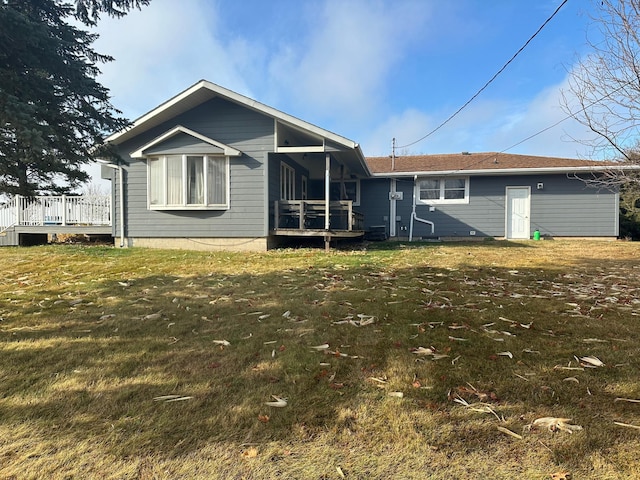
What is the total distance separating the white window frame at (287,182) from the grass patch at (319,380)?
22.2 ft

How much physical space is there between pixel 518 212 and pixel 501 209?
66 cm

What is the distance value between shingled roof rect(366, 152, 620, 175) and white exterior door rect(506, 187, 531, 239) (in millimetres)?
955

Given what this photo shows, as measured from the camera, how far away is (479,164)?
50.0 feet

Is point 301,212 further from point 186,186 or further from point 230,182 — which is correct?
point 186,186

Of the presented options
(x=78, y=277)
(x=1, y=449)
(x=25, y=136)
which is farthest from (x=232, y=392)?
(x=78, y=277)

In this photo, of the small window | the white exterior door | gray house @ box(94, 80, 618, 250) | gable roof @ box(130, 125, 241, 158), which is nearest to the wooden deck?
gray house @ box(94, 80, 618, 250)

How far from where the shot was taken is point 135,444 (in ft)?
6.63

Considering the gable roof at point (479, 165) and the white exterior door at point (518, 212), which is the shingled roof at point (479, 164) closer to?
the gable roof at point (479, 165)

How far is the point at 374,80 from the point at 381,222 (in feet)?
30.0

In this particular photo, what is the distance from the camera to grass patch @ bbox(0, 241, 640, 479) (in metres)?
1.88

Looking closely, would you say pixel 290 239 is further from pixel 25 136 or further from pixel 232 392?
pixel 232 392

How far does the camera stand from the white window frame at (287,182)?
1207cm

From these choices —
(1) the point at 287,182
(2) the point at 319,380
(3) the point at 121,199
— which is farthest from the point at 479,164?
(2) the point at 319,380

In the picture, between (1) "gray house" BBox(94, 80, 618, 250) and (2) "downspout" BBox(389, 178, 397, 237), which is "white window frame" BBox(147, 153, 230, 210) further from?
(2) "downspout" BBox(389, 178, 397, 237)
